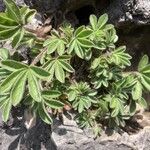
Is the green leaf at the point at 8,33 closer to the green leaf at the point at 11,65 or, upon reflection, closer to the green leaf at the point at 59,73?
the green leaf at the point at 11,65

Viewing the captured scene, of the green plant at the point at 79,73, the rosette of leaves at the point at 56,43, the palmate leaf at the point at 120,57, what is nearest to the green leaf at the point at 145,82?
the green plant at the point at 79,73

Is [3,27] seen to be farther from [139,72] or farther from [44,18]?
[139,72]

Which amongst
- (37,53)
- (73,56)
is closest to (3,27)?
(37,53)

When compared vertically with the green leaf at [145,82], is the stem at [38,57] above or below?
above

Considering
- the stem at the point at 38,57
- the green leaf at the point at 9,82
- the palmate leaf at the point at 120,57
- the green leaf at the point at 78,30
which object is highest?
the green leaf at the point at 9,82

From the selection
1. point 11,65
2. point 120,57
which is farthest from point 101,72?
point 11,65

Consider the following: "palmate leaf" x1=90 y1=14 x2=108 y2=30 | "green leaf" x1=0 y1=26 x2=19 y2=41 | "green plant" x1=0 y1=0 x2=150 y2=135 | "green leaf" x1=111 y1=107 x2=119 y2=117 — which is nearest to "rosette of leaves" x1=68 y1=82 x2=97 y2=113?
"green plant" x1=0 y1=0 x2=150 y2=135
